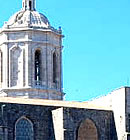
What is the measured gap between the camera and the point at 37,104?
282 feet

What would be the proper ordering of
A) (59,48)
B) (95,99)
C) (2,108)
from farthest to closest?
(59,48) → (95,99) → (2,108)

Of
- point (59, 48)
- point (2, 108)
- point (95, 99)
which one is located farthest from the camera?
point (59, 48)

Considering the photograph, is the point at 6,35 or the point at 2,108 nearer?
the point at 2,108

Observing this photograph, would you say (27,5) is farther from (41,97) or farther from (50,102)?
(50,102)

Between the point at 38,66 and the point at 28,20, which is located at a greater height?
the point at 28,20

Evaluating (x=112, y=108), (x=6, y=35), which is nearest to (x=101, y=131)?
(x=112, y=108)

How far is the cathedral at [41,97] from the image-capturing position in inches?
3354

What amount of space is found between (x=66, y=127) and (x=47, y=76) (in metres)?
12.3

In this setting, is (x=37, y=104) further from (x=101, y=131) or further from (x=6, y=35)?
(x=6, y=35)

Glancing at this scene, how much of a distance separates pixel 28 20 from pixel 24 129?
1686cm

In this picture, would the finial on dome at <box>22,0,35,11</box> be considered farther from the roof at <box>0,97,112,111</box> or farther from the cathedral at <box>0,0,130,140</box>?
the roof at <box>0,97,112,111</box>

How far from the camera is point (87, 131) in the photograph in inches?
3435

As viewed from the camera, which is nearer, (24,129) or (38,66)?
(24,129)

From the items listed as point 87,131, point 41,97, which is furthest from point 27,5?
point 87,131
